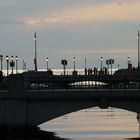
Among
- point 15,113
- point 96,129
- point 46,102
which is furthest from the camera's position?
point 96,129

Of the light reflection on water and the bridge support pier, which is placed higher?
the bridge support pier

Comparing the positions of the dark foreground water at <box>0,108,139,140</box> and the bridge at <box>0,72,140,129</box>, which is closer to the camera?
the dark foreground water at <box>0,108,139,140</box>

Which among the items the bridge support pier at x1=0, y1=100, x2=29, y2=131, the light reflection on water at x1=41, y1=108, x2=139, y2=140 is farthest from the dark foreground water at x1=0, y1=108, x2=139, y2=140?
the bridge support pier at x1=0, y1=100, x2=29, y2=131

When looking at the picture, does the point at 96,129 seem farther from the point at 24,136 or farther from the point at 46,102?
the point at 24,136

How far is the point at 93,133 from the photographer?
73.9 m

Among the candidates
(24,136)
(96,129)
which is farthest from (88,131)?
(24,136)

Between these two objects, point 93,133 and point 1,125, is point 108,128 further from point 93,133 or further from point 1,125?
point 1,125

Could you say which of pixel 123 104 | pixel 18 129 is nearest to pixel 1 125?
pixel 18 129

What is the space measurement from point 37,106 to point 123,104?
8.40m

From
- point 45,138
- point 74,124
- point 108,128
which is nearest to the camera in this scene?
point 45,138

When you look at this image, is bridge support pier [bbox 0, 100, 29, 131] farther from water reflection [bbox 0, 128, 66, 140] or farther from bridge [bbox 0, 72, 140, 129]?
water reflection [bbox 0, 128, 66, 140]

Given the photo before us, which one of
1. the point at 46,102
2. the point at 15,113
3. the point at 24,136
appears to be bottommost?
the point at 24,136

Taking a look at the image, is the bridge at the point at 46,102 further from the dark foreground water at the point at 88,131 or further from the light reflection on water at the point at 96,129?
the light reflection on water at the point at 96,129

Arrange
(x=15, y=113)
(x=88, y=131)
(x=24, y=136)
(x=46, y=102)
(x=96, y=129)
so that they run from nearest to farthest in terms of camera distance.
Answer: (x=24, y=136) → (x=15, y=113) → (x=46, y=102) → (x=88, y=131) → (x=96, y=129)
